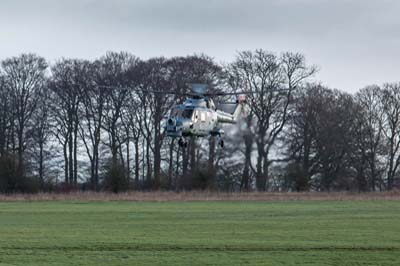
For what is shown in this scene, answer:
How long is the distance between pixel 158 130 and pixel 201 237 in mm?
55051

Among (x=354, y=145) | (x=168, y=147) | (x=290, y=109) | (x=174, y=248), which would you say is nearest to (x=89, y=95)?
(x=168, y=147)

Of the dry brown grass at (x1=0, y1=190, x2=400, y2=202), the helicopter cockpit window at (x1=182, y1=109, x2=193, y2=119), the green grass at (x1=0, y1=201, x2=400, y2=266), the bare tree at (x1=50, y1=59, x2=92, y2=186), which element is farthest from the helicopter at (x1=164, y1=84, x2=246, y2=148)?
the bare tree at (x1=50, y1=59, x2=92, y2=186)

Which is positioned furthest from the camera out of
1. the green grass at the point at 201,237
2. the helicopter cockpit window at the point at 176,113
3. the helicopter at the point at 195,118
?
the helicopter cockpit window at the point at 176,113

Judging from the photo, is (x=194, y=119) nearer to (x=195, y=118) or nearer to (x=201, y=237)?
(x=195, y=118)

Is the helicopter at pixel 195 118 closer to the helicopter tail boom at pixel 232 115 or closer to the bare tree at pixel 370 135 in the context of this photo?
→ the helicopter tail boom at pixel 232 115

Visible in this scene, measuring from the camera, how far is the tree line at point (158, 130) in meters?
83.1

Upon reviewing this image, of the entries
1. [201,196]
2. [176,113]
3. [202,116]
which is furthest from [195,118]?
[201,196]

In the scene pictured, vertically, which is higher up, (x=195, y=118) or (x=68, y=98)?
(x=68, y=98)

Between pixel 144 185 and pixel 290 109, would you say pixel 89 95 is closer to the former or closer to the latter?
pixel 144 185

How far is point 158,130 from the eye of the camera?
3484 inches

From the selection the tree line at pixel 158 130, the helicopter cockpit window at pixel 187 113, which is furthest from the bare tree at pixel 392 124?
the helicopter cockpit window at pixel 187 113

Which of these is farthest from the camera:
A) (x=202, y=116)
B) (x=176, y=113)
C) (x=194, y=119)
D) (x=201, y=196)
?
(x=201, y=196)

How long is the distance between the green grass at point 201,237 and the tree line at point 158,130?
29.6 m

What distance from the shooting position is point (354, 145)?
303ft
